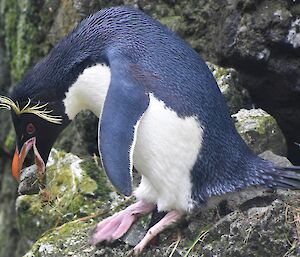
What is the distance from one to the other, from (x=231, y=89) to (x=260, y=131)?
212 mm

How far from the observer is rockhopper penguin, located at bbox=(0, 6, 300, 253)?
6.72ft

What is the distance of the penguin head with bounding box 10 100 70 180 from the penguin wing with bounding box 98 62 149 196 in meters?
0.30

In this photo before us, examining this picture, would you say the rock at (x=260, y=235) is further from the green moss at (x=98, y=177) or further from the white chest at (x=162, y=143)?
the green moss at (x=98, y=177)

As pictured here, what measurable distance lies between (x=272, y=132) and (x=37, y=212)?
0.89 metres

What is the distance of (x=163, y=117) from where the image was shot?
2088mm

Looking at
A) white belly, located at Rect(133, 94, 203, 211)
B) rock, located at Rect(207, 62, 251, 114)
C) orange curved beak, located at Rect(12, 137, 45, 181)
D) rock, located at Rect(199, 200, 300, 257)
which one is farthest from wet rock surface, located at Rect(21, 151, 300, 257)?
rock, located at Rect(207, 62, 251, 114)

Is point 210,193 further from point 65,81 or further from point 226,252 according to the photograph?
point 65,81

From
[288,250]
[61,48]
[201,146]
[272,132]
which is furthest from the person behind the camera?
[272,132]

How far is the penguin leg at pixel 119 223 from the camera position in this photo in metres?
2.33

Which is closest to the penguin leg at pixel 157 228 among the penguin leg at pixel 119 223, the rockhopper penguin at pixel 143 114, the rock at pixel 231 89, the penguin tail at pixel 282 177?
the rockhopper penguin at pixel 143 114

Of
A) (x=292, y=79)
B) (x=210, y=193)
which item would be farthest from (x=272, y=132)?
(x=210, y=193)

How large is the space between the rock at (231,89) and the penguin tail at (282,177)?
1.97 ft

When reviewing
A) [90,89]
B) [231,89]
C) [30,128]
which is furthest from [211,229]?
[231,89]

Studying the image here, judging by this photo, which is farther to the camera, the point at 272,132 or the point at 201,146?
the point at 272,132
